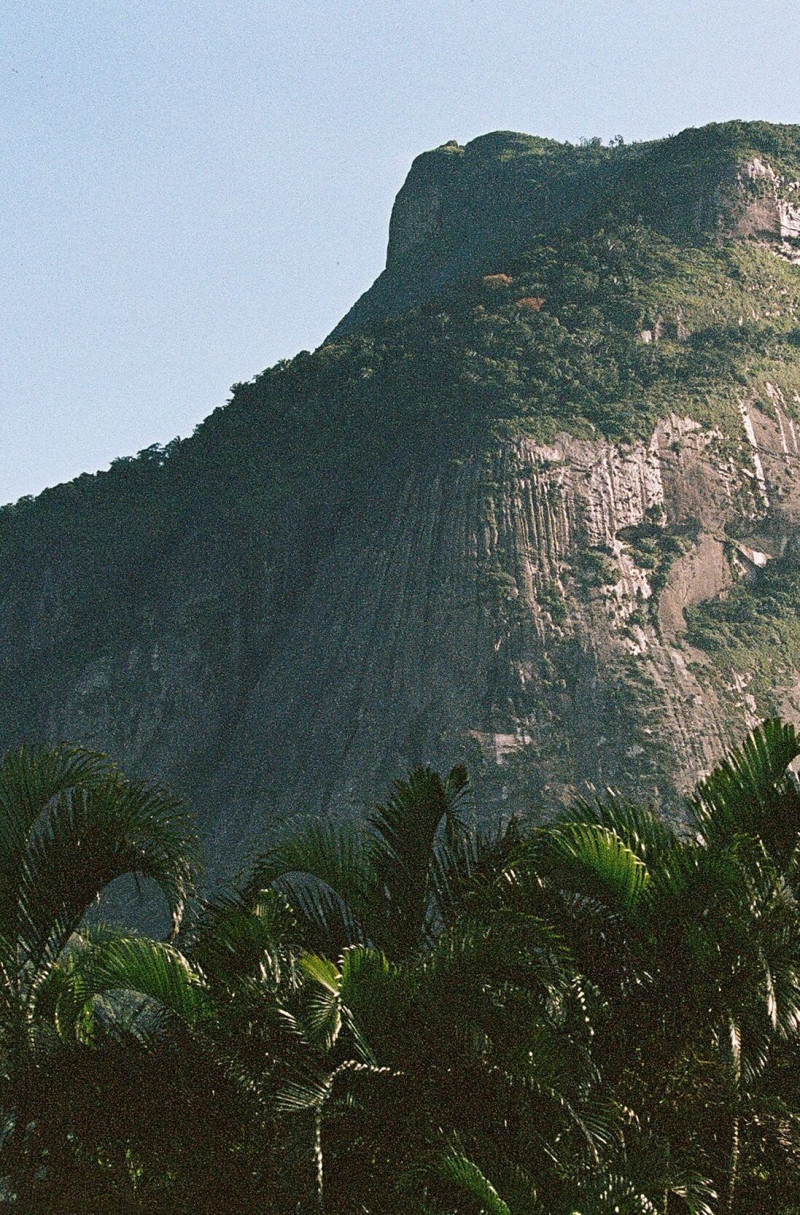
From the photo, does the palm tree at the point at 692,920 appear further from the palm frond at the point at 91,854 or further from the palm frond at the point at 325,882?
the palm frond at the point at 91,854

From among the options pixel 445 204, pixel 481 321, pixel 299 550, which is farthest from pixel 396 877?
pixel 445 204

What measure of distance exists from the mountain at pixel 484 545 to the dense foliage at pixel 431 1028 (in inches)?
1718

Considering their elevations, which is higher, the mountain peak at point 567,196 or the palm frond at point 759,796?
→ the mountain peak at point 567,196

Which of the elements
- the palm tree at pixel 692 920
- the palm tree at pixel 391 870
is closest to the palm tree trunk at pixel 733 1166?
the palm tree at pixel 692 920

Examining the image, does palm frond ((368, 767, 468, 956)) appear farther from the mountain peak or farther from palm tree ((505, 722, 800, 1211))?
the mountain peak

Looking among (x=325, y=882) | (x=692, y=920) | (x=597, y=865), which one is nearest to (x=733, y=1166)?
(x=692, y=920)

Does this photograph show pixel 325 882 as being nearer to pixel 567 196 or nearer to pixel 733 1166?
pixel 733 1166

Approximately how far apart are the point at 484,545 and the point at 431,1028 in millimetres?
53551

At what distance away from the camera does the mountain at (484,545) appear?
188ft

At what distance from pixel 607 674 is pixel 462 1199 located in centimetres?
4987

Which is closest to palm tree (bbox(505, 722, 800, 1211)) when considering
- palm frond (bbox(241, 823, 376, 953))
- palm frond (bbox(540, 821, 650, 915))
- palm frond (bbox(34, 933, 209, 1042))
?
palm frond (bbox(540, 821, 650, 915))

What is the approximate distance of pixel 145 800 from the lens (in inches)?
342

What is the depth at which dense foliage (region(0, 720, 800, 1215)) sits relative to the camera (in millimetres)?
7715

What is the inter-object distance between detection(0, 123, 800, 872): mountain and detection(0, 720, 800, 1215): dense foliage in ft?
143
